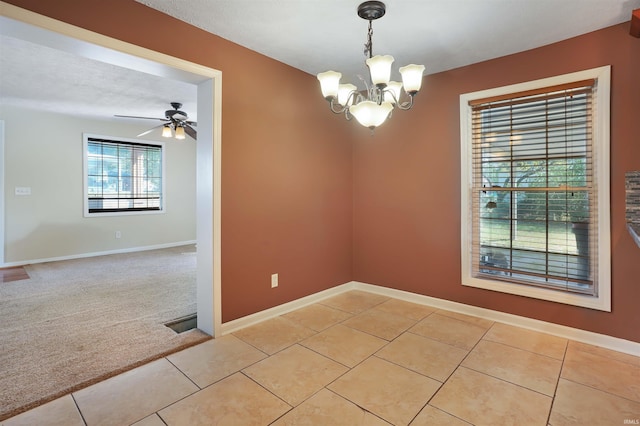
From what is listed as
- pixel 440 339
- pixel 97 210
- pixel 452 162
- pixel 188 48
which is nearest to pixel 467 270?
pixel 440 339

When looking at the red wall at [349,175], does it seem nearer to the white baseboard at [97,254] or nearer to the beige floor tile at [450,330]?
the beige floor tile at [450,330]

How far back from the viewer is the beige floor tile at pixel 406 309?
3.19 m

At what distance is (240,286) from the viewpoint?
9.43 ft

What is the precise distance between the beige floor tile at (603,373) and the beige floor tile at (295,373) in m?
1.52

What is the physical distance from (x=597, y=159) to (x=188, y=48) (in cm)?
327

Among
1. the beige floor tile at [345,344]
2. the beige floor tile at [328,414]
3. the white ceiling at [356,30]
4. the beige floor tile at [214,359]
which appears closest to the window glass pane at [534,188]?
the white ceiling at [356,30]

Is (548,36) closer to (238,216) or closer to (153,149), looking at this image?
(238,216)

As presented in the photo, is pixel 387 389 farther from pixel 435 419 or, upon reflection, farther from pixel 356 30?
pixel 356 30

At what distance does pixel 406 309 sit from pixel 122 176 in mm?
6026

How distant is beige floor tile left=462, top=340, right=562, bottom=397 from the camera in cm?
205

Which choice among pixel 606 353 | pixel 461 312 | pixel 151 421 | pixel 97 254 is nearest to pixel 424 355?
pixel 461 312

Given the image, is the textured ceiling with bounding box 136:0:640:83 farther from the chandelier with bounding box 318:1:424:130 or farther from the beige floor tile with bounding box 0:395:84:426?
the beige floor tile with bounding box 0:395:84:426

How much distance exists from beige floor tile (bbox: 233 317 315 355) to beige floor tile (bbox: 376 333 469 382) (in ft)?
2.30

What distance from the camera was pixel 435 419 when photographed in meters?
1.71
